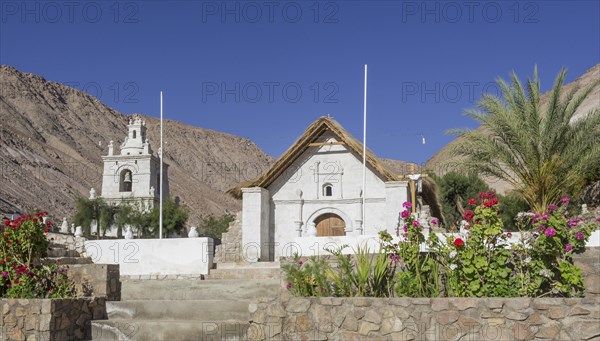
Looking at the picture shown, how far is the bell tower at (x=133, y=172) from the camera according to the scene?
51688mm

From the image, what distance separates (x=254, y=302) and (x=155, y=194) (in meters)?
47.1

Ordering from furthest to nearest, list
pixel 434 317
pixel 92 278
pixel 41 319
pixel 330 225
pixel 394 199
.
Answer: pixel 330 225
pixel 394 199
pixel 92 278
pixel 41 319
pixel 434 317

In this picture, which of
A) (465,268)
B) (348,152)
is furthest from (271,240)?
(465,268)

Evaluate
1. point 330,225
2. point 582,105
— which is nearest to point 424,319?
point 330,225

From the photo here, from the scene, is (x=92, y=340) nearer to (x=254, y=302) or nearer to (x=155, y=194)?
(x=254, y=302)

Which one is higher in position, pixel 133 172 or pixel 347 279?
pixel 133 172

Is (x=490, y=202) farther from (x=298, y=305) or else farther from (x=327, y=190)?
(x=327, y=190)

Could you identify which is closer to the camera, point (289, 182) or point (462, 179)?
point (289, 182)

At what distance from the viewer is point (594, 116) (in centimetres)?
1791

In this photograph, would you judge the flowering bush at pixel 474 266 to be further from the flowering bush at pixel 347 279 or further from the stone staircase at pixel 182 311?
the stone staircase at pixel 182 311

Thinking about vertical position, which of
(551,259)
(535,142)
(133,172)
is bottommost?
(551,259)

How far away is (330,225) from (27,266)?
11304 millimetres

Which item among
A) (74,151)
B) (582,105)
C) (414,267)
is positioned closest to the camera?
(414,267)

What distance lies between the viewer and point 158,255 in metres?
15.6
